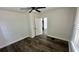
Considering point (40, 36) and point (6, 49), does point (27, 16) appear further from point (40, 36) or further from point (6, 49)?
point (6, 49)

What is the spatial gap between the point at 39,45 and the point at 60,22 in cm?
57

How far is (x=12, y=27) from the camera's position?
4.45 feet

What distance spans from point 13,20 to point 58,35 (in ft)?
2.89

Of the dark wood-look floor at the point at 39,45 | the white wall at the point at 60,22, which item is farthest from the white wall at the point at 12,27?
the white wall at the point at 60,22

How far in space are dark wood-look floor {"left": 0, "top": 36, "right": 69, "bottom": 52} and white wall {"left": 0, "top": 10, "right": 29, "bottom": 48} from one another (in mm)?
103

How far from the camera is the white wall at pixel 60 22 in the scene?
49.3 inches

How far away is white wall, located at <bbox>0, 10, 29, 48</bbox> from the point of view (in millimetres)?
1284

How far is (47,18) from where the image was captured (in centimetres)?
138

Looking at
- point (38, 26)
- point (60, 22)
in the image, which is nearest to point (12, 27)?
point (38, 26)

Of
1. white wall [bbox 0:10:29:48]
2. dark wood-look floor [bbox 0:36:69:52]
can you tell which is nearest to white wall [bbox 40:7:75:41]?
dark wood-look floor [bbox 0:36:69:52]

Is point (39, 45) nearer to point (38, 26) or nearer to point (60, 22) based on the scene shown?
point (38, 26)

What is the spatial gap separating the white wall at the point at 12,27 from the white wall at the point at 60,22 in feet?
1.30
